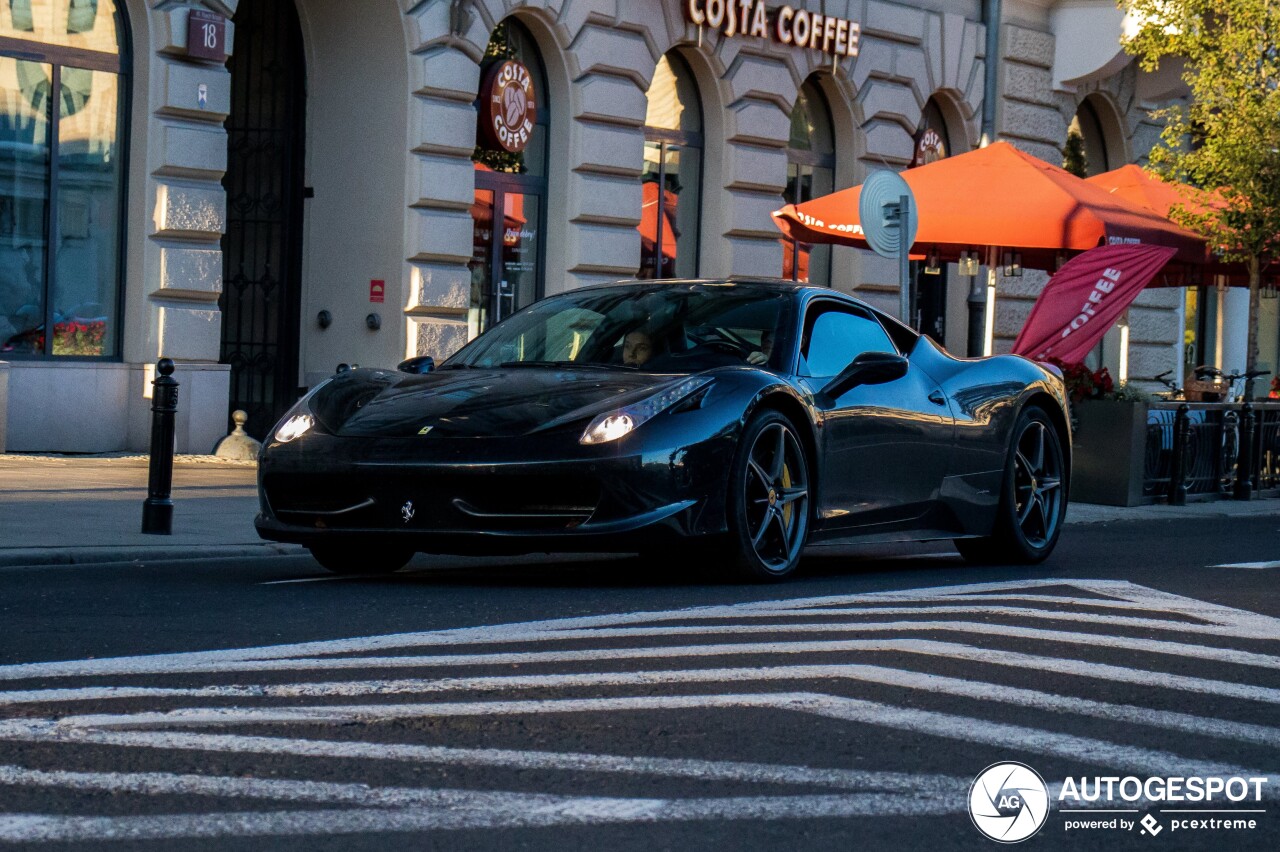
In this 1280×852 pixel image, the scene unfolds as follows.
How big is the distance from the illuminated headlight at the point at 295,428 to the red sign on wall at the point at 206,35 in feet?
27.7

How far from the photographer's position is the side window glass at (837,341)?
8.93 metres

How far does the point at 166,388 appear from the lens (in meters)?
10.3

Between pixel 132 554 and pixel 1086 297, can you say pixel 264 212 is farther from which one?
pixel 132 554

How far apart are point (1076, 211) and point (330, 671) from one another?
12474mm

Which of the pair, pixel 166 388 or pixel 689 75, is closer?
pixel 166 388

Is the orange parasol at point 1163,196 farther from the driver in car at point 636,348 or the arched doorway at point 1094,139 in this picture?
the driver in car at point 636,348

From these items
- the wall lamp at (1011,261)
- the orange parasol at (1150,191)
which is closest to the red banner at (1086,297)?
the wall lamp at (1011,261)

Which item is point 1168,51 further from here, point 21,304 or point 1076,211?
point 21,304

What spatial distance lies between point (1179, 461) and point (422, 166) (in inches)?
266

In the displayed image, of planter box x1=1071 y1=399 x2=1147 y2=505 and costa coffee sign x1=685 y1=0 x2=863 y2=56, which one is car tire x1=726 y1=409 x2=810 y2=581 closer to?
planter box x1=1071 y1=399 x2=1147 y2=505

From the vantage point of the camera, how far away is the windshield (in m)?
8.66

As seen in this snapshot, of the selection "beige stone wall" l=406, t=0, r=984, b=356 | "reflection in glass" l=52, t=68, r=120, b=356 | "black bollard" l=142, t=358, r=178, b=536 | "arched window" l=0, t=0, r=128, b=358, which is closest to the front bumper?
"black bollard" l=142, t=358, r=178, b=536

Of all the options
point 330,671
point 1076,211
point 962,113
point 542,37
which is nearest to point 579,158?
point 542,37

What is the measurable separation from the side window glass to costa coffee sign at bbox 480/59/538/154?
9.77m
